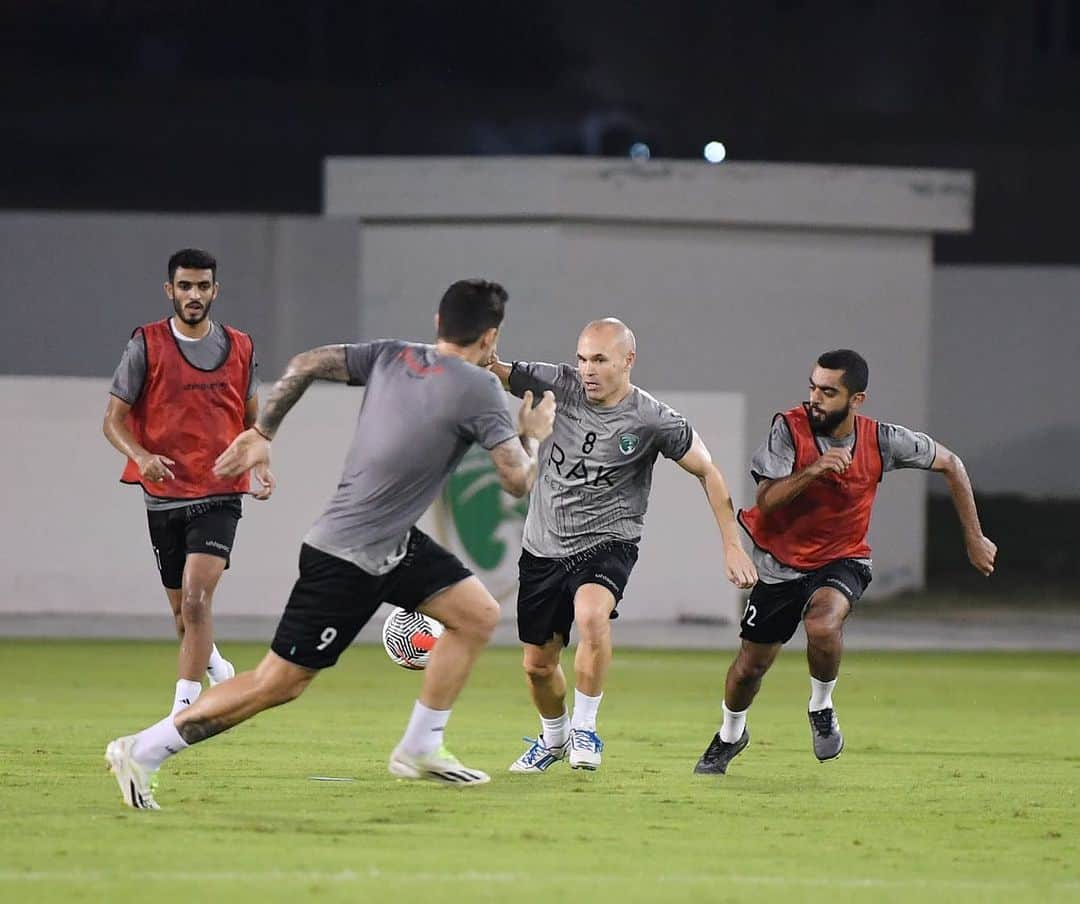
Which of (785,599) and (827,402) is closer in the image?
(827,402)

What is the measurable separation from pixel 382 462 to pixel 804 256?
15782mm

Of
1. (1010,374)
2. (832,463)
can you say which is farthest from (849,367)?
(1010,374)

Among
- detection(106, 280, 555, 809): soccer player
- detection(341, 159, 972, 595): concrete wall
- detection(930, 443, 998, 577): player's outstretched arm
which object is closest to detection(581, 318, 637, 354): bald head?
detection(106, 280, 555, 809): soccer player

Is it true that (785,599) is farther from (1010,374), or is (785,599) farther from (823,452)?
(1010,374)

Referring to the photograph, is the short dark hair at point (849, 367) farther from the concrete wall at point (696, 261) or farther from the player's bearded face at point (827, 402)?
the concrete wall at point (696, 261)

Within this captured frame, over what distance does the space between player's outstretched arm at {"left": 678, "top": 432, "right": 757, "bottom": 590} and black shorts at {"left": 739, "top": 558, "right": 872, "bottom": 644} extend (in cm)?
28

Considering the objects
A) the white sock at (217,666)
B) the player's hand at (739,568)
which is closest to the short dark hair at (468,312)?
the player's hand at (739,568)

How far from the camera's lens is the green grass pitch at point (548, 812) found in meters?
6.29

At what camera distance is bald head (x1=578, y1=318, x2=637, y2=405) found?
8.91 metres

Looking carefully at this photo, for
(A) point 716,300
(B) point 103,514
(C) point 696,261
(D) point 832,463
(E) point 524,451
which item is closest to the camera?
(E) point 524,451

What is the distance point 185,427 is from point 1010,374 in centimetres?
1878

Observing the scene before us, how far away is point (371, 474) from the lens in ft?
24.6

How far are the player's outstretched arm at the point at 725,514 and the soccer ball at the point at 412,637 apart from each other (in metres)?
1.34

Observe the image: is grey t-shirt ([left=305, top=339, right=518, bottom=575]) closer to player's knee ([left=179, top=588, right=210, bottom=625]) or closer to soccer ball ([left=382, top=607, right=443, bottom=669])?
soccer ball ([left=382, top=607, right=443, bottom=669])
